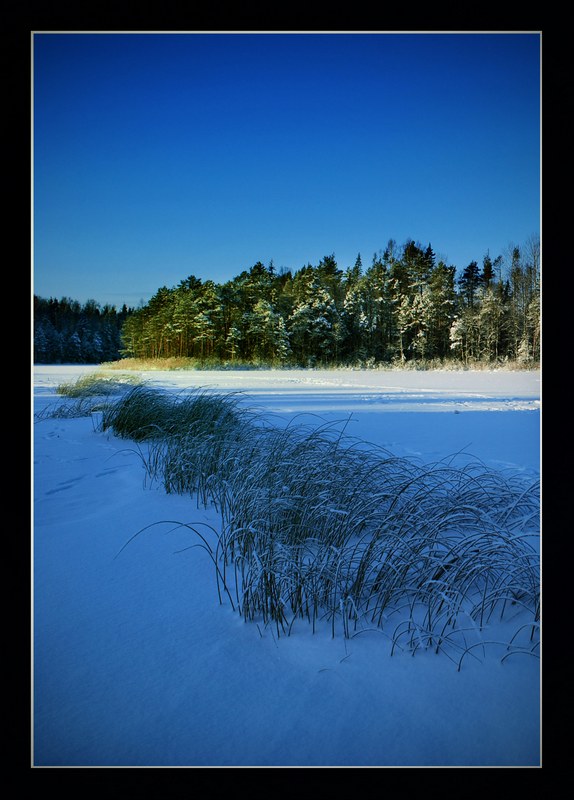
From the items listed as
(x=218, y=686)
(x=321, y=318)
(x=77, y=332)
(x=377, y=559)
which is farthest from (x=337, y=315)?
(x=218, y=686)

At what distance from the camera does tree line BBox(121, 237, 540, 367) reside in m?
3.37

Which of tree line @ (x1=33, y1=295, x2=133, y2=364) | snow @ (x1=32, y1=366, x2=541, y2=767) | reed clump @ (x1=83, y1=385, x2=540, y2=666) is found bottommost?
snow @ (x1=32, y1=366, x2=541, y2=767)

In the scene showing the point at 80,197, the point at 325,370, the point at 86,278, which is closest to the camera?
the point at 80,197

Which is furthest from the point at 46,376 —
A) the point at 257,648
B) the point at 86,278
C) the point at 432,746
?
the point at 432,746

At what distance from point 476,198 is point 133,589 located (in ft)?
7.36

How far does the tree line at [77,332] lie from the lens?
2.21 metres

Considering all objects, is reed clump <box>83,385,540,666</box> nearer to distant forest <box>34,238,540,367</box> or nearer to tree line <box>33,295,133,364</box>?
tree line <box>33,295,133,364</box>

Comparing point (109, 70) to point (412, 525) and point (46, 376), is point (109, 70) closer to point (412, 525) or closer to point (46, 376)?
point (412, 525)

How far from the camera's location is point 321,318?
412 centimetres

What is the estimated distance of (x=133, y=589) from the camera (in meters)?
1.44

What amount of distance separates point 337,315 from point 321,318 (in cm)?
15

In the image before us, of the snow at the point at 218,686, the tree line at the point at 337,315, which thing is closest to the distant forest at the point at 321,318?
the tree line at the point at 337,315

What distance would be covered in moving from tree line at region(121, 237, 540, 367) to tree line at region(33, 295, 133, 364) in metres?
0.15

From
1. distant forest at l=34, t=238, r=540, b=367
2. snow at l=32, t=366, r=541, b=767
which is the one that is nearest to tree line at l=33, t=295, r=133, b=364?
distant forest at l=34, t=238, r=540, b=367
